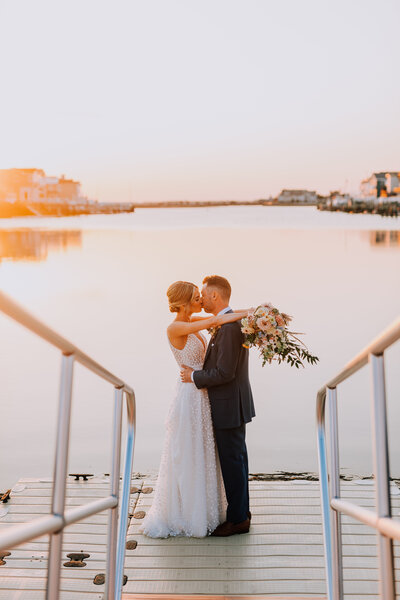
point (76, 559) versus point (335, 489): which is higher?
point (335, 489)

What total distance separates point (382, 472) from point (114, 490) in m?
1.34

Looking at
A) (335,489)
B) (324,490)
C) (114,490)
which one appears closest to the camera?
(335,489)

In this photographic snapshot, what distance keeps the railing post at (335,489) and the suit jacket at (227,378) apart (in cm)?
175

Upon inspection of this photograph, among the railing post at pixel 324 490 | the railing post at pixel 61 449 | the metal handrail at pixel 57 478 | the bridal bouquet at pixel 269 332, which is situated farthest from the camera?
the bridal bouquet at pixel 269 332

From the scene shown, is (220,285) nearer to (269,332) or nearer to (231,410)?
(269,332)

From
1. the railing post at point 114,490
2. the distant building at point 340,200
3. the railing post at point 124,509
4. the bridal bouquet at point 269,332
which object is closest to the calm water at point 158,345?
the railing post at point 114,490

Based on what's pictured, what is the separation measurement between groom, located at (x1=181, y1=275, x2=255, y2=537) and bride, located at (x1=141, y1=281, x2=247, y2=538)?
3.1 inches

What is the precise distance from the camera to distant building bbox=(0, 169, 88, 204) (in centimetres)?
13812

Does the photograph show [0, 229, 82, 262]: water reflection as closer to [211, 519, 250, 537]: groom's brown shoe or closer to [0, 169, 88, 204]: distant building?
[211, 519, 250, 537]: groom's brown shoe

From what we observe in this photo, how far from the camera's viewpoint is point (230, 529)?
479cm

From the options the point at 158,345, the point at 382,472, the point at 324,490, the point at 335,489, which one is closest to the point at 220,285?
the point at 324,490

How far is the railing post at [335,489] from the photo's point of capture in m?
2.87

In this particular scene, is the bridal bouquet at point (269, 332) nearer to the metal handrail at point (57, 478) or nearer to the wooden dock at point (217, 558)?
the wooden dock at point (217, 558)

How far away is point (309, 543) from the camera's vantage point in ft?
15.2
